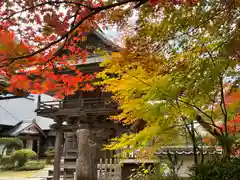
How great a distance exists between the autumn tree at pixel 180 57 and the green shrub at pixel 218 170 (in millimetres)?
275

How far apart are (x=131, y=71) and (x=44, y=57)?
1561 millimetres

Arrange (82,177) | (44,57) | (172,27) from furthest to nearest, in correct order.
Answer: (82,177), (44,57), (172,27)

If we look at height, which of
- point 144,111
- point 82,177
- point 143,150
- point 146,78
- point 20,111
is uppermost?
point 20,111

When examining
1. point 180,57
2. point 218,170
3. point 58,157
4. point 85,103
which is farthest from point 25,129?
point 180,57

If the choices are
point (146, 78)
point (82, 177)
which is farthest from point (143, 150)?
point (146, 78)

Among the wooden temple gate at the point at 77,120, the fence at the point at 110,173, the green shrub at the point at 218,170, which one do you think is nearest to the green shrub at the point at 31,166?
the wooden temple gate at the point at 77,120

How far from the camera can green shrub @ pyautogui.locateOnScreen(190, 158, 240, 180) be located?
156 inches

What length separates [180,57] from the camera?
393 cm

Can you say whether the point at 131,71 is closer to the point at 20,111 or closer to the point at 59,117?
the point at 59,117

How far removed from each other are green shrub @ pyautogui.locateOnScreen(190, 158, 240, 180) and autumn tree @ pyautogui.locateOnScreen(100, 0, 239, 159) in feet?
0.90

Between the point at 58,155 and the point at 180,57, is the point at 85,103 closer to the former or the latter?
the point at 58,155

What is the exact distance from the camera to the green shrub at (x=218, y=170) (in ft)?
13.0

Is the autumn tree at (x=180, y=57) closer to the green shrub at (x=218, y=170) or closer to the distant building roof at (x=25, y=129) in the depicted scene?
the green shrub at (x=218, y=170)

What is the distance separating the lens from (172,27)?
365cm
